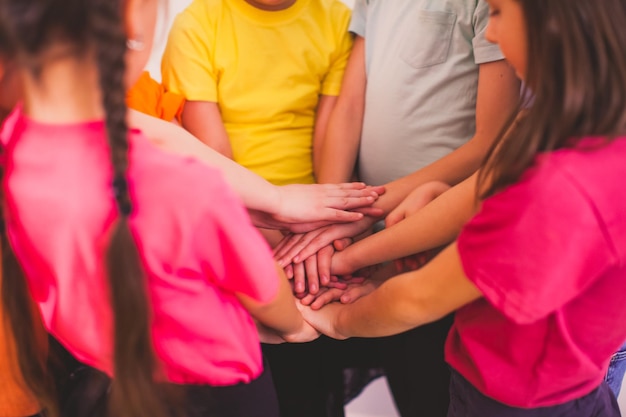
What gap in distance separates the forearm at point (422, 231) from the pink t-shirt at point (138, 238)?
0.30 metres

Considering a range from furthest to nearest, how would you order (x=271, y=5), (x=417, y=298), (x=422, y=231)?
(x=271, y=5)
(x=422, y=231)
(x=417, y=298)

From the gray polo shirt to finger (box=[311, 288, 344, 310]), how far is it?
0.80ft

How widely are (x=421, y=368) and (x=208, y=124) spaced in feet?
1.82

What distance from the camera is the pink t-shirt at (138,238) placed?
54 centimetres

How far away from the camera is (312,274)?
0.96 meters

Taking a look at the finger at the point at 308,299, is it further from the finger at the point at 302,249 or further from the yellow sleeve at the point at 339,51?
the yellow sleeve at the point at 339,51

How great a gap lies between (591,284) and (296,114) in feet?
2.18

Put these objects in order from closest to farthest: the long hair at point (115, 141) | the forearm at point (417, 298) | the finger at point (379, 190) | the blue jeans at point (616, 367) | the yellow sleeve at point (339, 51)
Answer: the long hair at point (115, 141) < the forearm at point (417, 298) < the blue jeans at point (616, 367) < the finger at point (379, 190) < the yellow sleeve at point (339, 51)

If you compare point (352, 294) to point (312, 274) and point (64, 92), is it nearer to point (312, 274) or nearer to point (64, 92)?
point (312, 274)

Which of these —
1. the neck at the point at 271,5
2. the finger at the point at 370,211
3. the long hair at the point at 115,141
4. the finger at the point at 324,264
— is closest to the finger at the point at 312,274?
the finger at the point at 324,264

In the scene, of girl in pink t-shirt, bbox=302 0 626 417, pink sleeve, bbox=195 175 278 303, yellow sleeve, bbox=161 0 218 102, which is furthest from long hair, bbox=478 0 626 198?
yellow sleeve, bbox=161 0 218 102

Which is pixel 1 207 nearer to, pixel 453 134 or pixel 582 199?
pixel 582 199

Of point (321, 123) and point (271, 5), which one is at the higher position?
point (271, 5)

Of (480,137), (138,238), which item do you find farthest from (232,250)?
(480,137)
